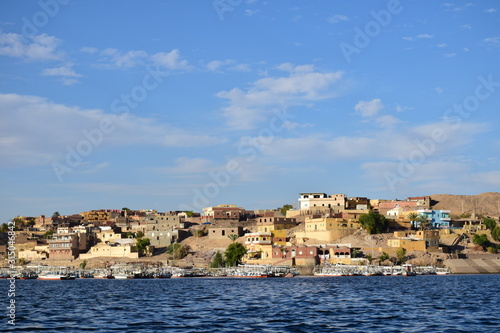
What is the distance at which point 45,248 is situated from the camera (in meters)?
165

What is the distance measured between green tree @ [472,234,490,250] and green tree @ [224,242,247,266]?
154ft

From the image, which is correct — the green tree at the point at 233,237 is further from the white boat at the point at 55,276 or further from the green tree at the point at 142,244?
the white boat at the point at 55,276

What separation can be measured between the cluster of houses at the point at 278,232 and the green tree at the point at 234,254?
1.89 metres

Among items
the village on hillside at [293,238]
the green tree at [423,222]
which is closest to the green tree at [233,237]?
the village on hillside at [293,238]

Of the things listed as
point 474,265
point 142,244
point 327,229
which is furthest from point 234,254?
point 474,265

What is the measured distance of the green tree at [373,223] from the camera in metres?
143

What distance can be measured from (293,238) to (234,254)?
15.8 meters

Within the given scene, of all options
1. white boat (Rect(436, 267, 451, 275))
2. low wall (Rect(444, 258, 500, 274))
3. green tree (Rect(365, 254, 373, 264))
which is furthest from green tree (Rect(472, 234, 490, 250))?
green tree (Rect(365, 254, 373, 264))

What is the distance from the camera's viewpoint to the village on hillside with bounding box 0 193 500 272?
132500 mm

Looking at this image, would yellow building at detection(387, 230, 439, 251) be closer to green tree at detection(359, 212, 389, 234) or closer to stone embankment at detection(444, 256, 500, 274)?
green tree at detection(359, 212, 389, 234)

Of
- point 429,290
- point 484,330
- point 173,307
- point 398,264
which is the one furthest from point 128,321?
point 398,264

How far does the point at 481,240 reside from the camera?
140 meters

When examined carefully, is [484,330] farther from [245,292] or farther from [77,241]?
[77,241]

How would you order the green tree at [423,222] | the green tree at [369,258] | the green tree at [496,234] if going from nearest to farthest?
the green tree at [369,258] < the green tree at [496,234] < the green tree at [423,222]
